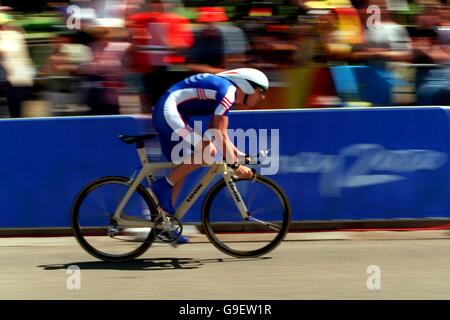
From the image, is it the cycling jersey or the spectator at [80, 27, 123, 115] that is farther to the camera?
the spectator at [80, 27, 123, 115]

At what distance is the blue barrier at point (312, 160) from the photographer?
28.1 ft

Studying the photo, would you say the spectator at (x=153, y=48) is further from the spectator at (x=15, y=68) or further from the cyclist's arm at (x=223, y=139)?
the cyclist's arm at (x=223, y=139)

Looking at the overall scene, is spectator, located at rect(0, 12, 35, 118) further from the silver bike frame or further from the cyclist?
the cyclist

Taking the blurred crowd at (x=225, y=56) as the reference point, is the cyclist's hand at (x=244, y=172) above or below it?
below

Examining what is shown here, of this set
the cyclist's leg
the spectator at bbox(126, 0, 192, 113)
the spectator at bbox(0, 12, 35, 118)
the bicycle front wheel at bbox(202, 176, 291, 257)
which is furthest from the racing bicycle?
the spectator at bbox(0, 12, 35, 118)

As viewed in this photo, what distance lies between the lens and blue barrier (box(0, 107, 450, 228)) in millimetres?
8570

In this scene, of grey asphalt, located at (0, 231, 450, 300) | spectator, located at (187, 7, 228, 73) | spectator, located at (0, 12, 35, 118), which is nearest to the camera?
grey asphalt, located at (0, 231, 450, 300)

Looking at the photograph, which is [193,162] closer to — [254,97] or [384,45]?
[254,97]

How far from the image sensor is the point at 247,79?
7.29m

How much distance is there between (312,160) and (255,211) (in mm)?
1332

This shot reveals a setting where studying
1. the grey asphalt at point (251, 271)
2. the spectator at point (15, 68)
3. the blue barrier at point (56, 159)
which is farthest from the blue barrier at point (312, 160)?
the spectator at point (15, 68)

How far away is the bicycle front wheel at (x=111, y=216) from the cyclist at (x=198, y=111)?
183 mm

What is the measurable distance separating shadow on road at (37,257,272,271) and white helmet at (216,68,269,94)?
1415 millimetres
